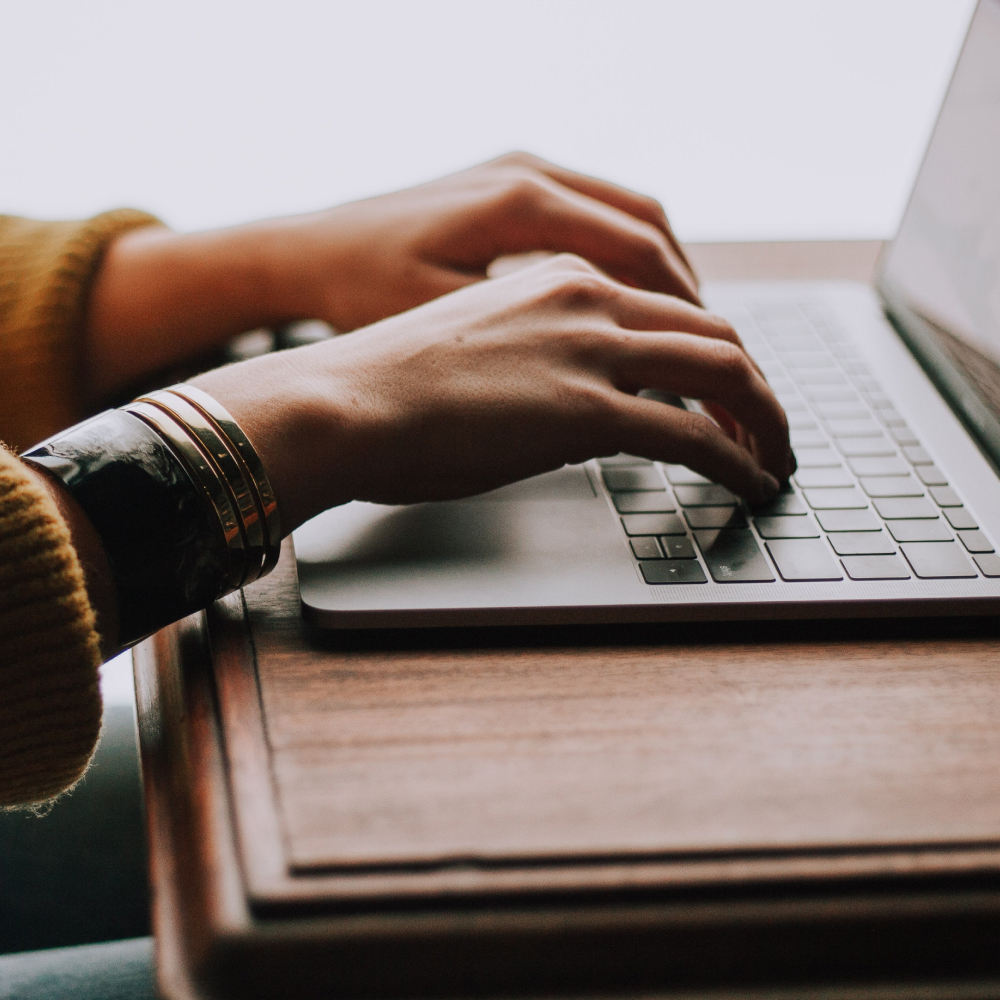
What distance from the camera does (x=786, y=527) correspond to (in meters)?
0.43

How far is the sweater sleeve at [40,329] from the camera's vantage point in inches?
21.4

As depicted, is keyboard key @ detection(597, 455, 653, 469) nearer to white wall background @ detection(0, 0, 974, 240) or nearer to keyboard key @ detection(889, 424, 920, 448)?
keyboard key @ detection(889, 424, 920, 448)

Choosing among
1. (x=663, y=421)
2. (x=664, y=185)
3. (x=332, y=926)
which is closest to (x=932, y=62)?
(x=664, y=185)


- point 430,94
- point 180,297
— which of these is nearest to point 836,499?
point 180,297

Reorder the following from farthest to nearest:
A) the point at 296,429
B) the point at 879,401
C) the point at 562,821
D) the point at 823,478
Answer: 1. the point at 879,401
2. the point at 823,478
3. the point at 296,429
4. the point at 562,821

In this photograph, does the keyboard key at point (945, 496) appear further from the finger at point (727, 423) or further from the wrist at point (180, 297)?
the wrist at point (180, 297)

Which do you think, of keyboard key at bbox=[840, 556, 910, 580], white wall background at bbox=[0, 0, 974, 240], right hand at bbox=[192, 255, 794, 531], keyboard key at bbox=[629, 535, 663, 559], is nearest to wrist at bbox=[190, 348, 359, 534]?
right hand at bbox=[192, 255, 794, 531]

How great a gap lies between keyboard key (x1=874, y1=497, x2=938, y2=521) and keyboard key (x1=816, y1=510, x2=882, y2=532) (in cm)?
1

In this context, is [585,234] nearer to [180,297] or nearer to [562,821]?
[180,297]

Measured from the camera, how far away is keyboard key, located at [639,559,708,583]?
387mm

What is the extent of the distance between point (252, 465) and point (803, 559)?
26cm

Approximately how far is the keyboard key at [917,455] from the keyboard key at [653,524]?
0.57ft

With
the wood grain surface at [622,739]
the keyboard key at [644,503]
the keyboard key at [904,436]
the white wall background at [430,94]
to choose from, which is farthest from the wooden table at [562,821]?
the white wall background at [430,94]

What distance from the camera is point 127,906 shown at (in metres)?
0.58
